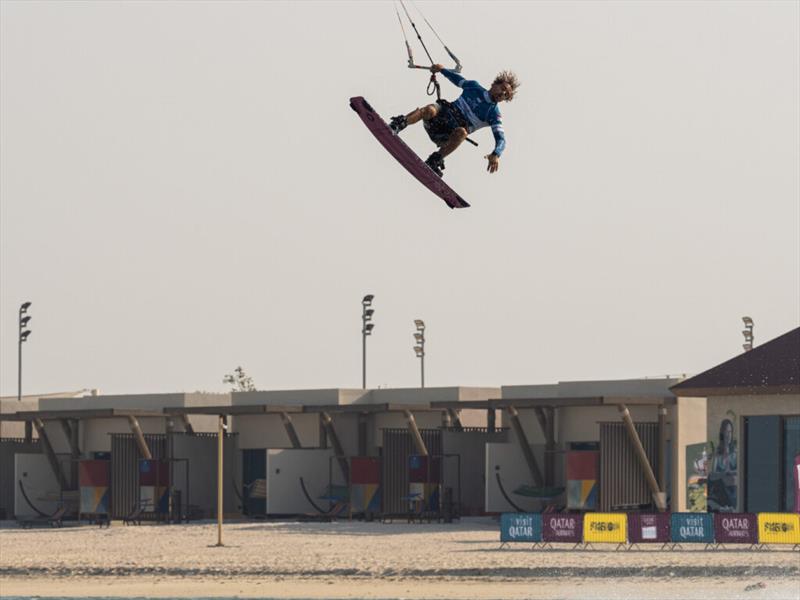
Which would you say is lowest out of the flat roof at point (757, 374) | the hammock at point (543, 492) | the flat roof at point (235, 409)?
the hammock at point (543, 492)

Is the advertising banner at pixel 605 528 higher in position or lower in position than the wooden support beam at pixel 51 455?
lower

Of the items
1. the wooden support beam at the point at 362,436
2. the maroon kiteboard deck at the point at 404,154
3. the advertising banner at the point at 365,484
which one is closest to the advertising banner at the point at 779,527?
the advertising banner at the point at 365,484

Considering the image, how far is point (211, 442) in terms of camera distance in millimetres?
58500

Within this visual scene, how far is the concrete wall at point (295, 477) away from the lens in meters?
55.0

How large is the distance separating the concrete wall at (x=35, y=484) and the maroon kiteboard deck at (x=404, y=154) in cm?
4240

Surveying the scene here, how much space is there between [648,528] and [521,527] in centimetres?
315

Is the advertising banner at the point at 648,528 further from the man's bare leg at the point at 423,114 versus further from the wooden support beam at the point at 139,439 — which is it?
the man's bare leg at the point at 423,114

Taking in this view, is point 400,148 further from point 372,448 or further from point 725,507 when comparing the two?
point 372,448

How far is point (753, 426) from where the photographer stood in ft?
148

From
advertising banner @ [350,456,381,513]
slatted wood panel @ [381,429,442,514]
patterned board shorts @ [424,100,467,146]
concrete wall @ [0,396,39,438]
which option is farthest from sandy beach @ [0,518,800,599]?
patterned board shorts @ [424,100,467,146]

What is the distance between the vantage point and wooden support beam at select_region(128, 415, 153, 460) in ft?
185

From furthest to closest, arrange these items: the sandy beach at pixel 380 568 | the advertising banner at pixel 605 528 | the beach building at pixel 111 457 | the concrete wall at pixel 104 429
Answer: the concrete wall at pixel 104 429 < the beach building at pixel 111 457 < the advertising banner at pixel 605 528 < the sandy beach at pixel 380 568

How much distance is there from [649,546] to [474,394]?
1320cm

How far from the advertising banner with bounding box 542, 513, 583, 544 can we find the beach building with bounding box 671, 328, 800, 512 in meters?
5.84
